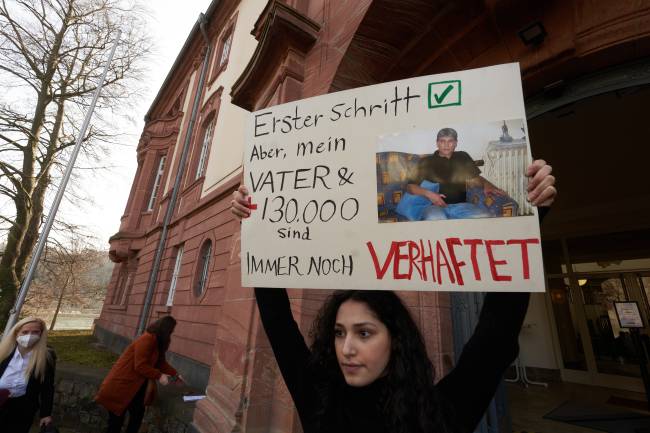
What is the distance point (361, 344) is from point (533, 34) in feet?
8.90

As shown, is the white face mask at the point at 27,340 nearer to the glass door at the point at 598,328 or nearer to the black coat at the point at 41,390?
the black coat at the point at 41,390

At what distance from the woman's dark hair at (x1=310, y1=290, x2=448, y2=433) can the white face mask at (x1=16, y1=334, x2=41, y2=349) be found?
388 cm

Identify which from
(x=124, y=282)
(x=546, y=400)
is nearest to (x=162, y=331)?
(x=546, y=400)

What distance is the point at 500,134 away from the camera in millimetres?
1230

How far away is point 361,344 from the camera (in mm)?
1233

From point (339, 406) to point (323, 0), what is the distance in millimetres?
4983

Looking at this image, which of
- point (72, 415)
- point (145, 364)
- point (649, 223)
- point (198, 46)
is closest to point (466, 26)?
point (145, 364)

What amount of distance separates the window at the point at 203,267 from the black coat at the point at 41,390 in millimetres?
3861

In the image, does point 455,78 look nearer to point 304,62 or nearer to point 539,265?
point 539,265

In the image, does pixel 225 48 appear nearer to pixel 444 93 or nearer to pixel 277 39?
pixel 277 39

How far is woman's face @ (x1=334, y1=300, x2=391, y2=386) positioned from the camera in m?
1.19

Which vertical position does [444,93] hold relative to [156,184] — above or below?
below

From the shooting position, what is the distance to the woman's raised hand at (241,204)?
163 cm

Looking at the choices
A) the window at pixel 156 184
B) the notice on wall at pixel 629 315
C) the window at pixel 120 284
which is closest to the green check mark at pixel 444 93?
the notice on wall at pixel 629 315
